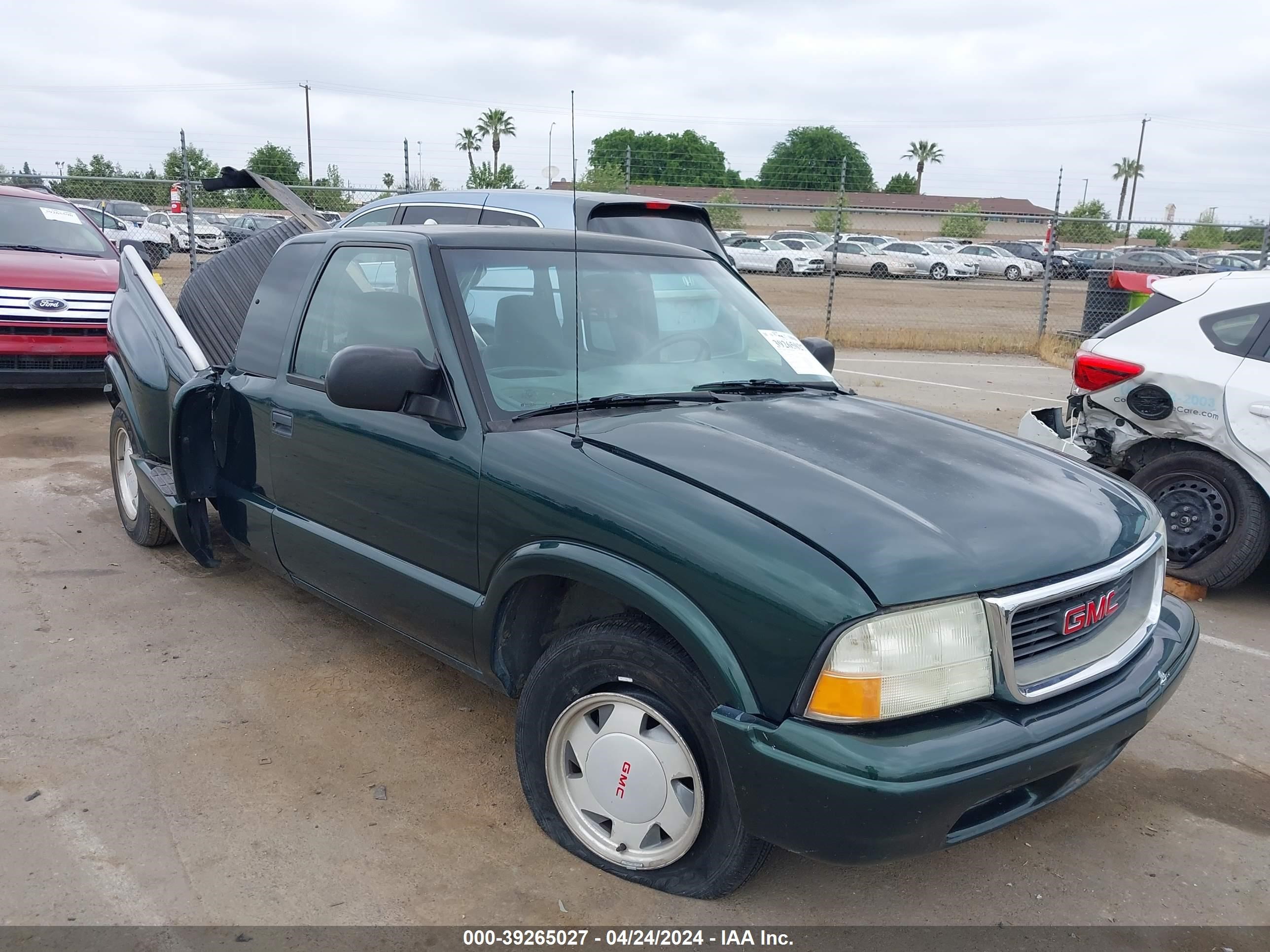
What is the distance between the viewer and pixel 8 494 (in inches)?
251

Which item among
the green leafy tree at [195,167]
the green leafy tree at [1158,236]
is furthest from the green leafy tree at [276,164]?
the green leafy tree at [1158,236]

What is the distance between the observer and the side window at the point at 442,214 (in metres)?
7.70

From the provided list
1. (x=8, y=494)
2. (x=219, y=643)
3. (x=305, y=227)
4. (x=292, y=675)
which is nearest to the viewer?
(x=292, y=675)

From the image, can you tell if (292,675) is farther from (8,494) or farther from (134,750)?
(8,494)

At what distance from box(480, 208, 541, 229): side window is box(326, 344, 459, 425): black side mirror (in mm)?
4265

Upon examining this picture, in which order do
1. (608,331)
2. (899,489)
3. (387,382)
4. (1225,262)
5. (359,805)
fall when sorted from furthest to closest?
1. (1225,262)
2. (608,331)
3. (359,805)
4. (387,382)
5. (899,489)

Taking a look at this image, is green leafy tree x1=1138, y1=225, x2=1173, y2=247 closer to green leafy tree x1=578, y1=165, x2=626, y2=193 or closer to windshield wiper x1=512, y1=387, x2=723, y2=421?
green leafy tree x1=578, y1=165, x2=626, y2=193

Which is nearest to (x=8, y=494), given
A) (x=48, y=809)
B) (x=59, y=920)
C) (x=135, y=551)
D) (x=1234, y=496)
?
(x=135, y=551)

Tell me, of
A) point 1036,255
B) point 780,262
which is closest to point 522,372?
point 780,262

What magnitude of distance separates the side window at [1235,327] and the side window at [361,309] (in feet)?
13.6

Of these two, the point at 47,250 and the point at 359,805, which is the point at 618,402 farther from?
the point at 47,250

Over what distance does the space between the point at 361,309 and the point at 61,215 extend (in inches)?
310

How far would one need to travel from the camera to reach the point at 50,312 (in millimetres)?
8367

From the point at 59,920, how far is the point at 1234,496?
521 centimetres
